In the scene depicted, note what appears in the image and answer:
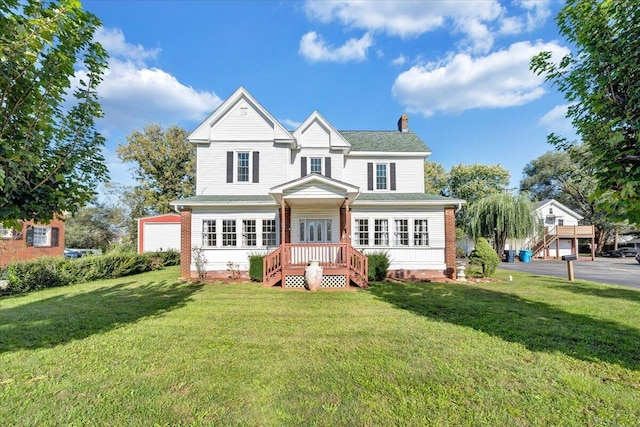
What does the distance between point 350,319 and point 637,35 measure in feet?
23.1

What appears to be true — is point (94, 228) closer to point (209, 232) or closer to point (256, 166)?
point (209, 232)

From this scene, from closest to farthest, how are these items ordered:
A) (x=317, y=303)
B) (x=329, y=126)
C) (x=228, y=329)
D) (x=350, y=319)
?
(x=228, y=329)
(x=350, y=319)
(x=317, y=303)
(x=329, y=126)

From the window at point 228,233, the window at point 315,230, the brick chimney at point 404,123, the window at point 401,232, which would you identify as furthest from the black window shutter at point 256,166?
the brick chimney at point 404,123

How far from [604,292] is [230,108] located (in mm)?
17959

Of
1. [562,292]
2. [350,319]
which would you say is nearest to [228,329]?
[350,319]

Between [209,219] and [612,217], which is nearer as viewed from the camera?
[612,217]

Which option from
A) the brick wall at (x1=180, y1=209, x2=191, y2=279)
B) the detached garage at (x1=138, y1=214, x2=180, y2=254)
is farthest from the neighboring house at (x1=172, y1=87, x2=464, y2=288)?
the detached garage at (x1=138, y1=214, x2=180, y2=254)

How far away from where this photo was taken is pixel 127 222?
33.4 m

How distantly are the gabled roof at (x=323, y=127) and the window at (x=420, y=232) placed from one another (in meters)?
5.43

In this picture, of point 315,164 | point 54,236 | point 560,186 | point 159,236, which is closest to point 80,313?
point 315,164

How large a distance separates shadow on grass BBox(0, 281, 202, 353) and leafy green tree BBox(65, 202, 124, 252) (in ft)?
96.7

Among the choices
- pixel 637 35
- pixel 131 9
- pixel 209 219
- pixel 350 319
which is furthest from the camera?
pixel 209 219

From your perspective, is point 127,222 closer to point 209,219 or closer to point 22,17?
point 209,219

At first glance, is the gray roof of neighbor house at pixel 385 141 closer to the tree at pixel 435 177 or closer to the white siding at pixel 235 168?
the white siding at pixel 235 168
